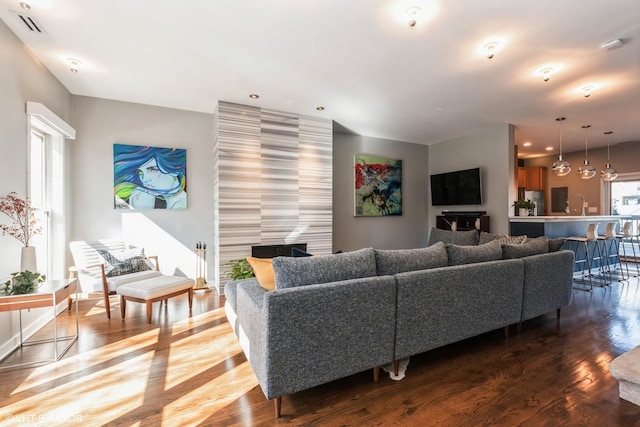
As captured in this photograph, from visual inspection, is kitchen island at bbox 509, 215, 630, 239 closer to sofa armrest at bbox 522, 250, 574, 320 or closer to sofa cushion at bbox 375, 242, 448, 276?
sofa armrest at bbox 522, 250, 574, 320

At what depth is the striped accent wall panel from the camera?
4.41 meters

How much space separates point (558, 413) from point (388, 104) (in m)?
3.97

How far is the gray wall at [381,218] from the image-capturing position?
19.8 ft

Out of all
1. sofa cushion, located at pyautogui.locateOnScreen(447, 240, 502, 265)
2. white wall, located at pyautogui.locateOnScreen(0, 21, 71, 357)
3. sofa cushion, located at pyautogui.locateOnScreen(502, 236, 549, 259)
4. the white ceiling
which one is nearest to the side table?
white wall, located at pyautogui.locateOnScreen(0, 21, 71, 357)

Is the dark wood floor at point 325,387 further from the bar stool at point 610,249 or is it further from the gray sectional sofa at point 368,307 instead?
the bar stool at point 610,249

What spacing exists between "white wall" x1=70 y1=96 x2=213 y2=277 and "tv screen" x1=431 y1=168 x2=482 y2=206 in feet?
16.0

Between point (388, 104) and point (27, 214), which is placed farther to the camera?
point (388, 104)

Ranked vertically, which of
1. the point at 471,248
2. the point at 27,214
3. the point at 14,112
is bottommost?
the point at 471,248

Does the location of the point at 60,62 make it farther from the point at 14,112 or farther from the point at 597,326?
the point at 597,326

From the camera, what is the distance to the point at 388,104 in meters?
4.52

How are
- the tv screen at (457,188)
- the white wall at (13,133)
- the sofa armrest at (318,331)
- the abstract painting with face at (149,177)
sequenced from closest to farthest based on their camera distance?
the sofa armrest at (318,331)
the white wall at (13,133)
the abstract painting with face at (149,177)
the tv screen at (457,188)

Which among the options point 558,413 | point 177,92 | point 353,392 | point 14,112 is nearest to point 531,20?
point 558,413

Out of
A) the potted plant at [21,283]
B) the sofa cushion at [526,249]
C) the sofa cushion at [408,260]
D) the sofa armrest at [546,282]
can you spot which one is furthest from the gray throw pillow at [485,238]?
the potted plant at [21,283]

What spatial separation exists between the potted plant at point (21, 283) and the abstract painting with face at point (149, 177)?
2.05 m
